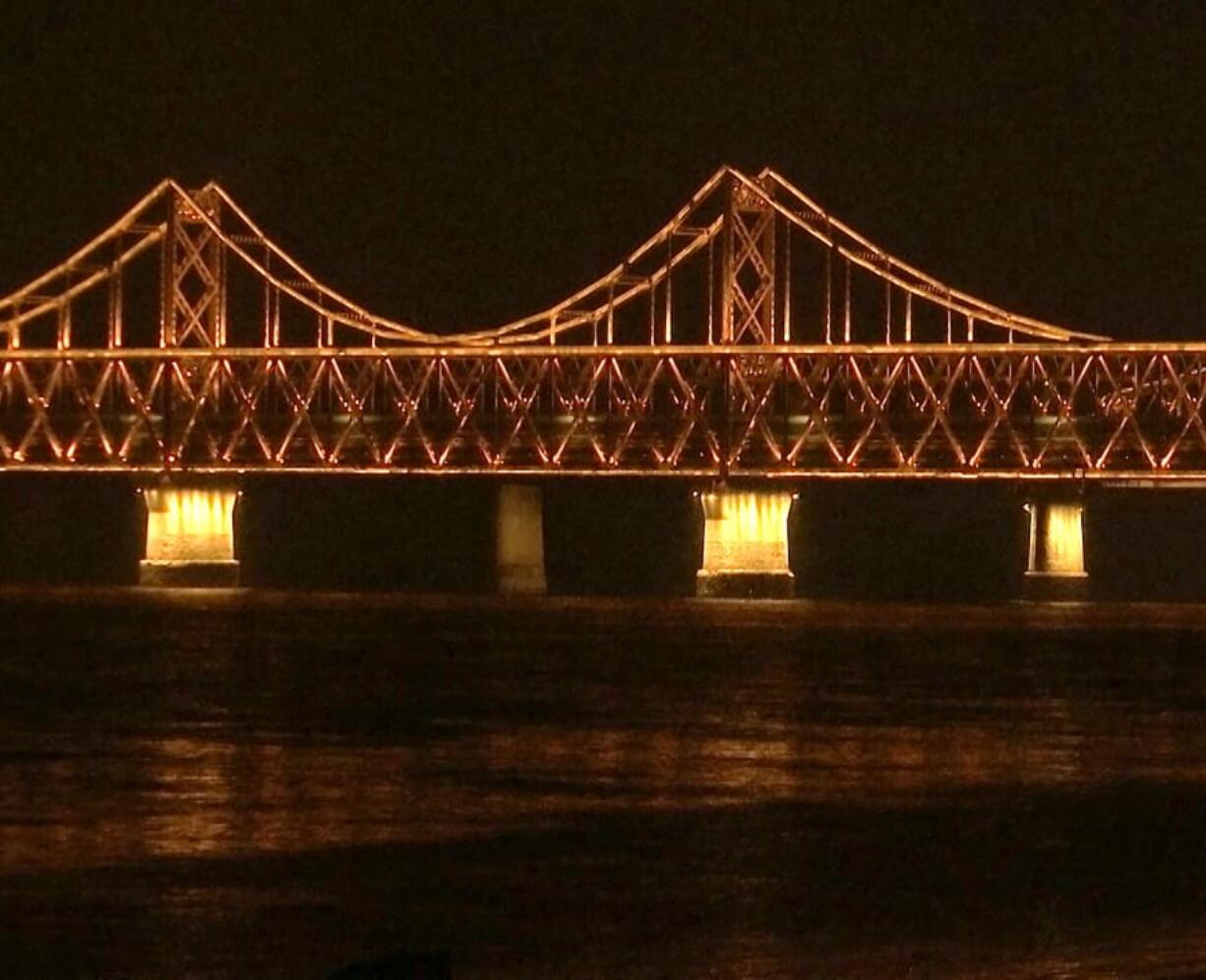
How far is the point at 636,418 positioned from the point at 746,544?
606cm

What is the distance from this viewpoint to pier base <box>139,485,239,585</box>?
13400 cm

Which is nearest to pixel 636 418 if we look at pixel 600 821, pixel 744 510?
pixel 744 510

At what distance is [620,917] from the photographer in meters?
22.1

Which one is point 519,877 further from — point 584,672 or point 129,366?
point 129,366

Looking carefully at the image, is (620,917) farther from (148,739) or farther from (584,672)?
(584,672)

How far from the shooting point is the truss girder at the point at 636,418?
12306 cm

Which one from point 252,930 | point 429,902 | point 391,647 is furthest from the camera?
point 391,647

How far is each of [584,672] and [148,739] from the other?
68.4ft

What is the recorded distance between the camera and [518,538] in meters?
142

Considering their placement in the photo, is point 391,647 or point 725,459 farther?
point 725,459

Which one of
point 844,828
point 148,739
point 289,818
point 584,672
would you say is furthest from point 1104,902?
point 584,672

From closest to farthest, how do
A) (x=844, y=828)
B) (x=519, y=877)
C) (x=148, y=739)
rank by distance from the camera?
(x=519, y=877) → (x=844, y=828) → (x=148, y=739)

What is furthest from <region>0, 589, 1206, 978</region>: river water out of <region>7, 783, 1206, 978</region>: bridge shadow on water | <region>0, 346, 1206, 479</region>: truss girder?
<region>0, 346, 1206, 479</region>: truss girder

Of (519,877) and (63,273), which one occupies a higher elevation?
(63,273)
